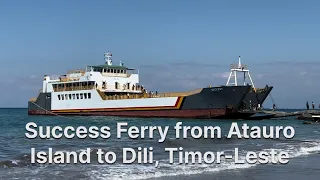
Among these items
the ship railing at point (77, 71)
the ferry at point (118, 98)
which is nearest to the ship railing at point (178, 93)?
the ferry at point (118, 98)

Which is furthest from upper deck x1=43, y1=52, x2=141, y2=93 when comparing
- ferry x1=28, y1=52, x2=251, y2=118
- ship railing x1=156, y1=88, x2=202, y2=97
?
ship railing x1=156, y1=88, x2=202, y2=97

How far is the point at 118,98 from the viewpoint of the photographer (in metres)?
47.7

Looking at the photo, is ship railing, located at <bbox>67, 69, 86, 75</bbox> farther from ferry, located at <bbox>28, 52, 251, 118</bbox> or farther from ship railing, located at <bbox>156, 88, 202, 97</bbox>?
ship railing, located at <bbox>156, 88, 202, 97</bbox>

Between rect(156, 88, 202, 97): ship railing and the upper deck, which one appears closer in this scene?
rect(156, 88, 202, 97): ship railing

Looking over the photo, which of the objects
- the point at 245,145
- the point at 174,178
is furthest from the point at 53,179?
the point at 245,145

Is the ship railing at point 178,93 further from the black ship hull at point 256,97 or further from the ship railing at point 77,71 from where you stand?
the ship railing at point 77,71

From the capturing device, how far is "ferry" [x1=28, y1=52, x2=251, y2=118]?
135 ft

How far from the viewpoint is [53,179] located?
1035 cm

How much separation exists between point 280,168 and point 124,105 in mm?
35024

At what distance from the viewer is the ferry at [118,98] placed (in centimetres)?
4128

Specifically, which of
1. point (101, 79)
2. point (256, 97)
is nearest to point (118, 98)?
point (101, 79)

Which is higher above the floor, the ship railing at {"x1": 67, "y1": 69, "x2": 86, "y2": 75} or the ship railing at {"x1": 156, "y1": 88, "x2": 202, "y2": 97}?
the ship railing at {"x1": 67, "y1": 69, "x2": 86, "y2": 75}

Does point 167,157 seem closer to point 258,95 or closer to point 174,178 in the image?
point 174,178

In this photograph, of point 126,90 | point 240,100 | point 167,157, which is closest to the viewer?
point 167,157
